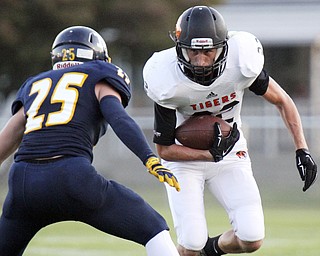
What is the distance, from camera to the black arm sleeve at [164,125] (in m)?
5.82

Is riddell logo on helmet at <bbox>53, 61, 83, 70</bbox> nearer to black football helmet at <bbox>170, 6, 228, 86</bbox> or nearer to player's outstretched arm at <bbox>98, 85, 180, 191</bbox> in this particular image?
player's outstretched arm at <bbox>98, 85, 180, 191</bbox>

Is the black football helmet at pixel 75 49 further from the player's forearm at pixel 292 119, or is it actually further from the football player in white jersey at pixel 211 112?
the player's forearm at pixel 292 119

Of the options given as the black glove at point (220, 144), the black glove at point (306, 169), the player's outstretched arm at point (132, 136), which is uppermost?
the player's outstretched arm at point (132, 136)

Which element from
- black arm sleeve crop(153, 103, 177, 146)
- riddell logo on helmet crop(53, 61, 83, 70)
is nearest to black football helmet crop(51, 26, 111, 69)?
riddell logo on helmet crop(53, 61, 83, 70)

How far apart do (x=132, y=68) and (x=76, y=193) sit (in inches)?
712

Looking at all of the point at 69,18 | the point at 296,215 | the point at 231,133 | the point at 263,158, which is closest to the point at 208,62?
the point at 231,133

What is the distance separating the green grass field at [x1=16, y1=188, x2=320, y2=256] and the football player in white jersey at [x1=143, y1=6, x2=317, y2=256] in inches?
81.8

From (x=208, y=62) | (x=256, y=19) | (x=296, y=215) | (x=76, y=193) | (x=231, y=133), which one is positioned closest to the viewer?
(x=76, y=193)

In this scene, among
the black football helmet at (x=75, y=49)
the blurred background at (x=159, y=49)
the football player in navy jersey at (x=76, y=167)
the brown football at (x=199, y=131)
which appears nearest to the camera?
the football player in navy jersey at (x=76, y=167)

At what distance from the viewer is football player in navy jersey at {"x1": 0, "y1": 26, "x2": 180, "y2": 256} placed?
15.0ft

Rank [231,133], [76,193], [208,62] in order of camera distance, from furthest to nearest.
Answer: [231,133], [208,62], [76,193]

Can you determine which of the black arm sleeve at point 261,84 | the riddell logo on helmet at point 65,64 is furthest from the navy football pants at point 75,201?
the black arm sleeve at point 261,84

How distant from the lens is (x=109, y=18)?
17.1 metres

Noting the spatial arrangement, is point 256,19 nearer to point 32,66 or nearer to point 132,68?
point 132,68
